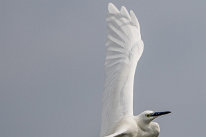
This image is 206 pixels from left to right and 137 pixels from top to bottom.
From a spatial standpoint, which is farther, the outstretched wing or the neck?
the outstretched wing

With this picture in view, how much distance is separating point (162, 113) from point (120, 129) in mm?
1543

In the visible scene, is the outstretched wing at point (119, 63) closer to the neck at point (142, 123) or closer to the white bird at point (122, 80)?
the white bird at point (122, 80)

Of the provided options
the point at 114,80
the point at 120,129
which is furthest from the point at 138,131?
the point at 114,80

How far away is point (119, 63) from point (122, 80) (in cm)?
74

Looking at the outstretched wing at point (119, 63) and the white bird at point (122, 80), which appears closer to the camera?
the white bird at point (122, 80)

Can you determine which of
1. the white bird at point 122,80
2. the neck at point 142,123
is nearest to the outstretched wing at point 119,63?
the white bird at point 122,80

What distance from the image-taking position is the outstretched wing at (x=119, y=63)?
2238 centimetres

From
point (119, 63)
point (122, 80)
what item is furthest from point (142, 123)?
point (119, 63)

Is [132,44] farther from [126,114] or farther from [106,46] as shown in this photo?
[126,114]

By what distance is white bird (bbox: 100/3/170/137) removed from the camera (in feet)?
72.1

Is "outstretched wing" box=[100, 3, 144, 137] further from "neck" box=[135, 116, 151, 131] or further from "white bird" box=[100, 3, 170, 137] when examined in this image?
"neck" box=[135, 116, 151, 131]

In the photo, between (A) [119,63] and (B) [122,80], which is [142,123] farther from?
(A) [119,63]

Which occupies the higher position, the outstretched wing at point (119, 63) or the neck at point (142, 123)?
the outstretched wing at point (119, 63)

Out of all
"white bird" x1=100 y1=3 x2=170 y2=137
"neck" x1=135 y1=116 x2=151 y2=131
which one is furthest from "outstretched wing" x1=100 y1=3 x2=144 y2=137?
"neck" x1=135 y1=116 x2=151 y2=131
